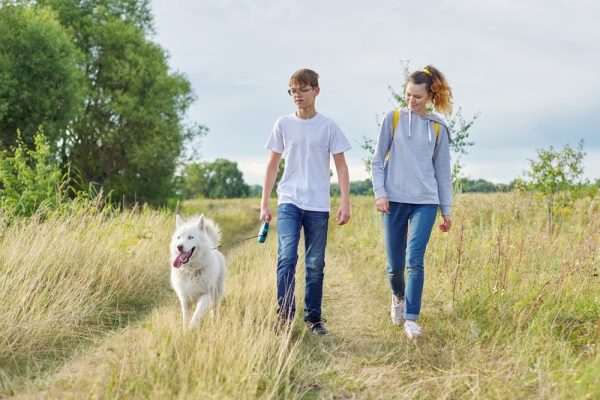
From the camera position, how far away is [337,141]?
5.01 metres

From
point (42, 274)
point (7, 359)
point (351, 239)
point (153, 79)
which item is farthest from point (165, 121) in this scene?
point (7, 359)

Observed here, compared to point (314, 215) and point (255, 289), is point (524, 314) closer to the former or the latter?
point (314, 215)

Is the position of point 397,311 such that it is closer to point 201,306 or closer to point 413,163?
point 413,163

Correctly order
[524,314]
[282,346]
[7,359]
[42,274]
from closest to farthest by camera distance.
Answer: [282,346] < [7,359] < [524,314] < [42,274]

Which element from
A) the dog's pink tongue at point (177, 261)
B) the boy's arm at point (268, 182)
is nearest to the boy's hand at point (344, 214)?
the boy's arm at point (268, 182)

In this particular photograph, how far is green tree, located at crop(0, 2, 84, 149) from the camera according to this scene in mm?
19859

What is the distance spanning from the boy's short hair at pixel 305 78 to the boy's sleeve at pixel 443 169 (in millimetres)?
1267

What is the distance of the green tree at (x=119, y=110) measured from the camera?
2556 centimetres

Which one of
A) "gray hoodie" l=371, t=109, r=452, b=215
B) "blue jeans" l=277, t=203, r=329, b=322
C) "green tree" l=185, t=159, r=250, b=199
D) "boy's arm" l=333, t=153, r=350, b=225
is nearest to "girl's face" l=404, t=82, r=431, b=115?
"gray hoodie" l=371, t=109, r=452, b=215

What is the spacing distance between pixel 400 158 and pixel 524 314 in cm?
175

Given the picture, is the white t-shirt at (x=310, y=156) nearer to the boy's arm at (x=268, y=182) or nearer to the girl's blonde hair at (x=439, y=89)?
the boy's arm at (x=268, y=182)

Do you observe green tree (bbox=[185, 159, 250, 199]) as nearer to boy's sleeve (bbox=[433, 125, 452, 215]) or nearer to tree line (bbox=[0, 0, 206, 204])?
tree line (bbox=[0, 0, 206, 204])

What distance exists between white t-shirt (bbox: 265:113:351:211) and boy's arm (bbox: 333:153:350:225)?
0.08 m

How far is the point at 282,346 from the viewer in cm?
397
